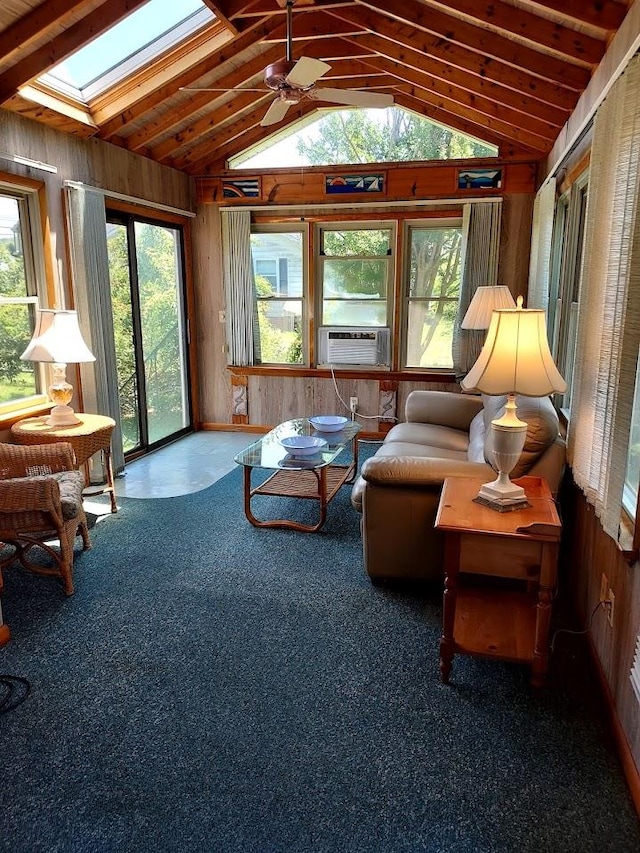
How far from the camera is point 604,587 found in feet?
7.13

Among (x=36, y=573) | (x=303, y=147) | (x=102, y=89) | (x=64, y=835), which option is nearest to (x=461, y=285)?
(x=303, y=147)

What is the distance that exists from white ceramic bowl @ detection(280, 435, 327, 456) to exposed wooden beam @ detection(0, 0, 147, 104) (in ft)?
8.33

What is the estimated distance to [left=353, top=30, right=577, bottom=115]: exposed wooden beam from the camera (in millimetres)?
3602

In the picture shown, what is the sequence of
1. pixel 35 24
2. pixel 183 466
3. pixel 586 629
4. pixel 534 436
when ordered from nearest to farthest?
A: 1. pixel 586 629
2. pixel 534 436
3. pixel 35 24
4. pixel 183 466

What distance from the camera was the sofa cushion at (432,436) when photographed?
3.80 meters

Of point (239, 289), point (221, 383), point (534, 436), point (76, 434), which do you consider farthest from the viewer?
point (221, 383)

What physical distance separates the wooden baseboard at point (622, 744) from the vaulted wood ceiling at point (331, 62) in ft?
8.61

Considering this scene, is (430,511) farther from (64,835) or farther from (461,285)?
(461,285)

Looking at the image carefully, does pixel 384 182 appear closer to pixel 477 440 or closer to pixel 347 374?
pixel 347 374

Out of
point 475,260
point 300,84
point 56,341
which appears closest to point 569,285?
point 475,260

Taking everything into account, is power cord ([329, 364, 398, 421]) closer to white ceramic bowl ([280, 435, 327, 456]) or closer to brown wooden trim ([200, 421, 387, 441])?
brown wooden trim ([200, 421, 387, 441])

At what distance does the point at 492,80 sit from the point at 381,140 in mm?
1767

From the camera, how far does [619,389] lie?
1.96m

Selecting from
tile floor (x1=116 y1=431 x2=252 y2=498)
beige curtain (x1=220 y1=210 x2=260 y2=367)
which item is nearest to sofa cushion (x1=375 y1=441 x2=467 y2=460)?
tile floor (x1=116 y1=431 x2=252 y2=498)
